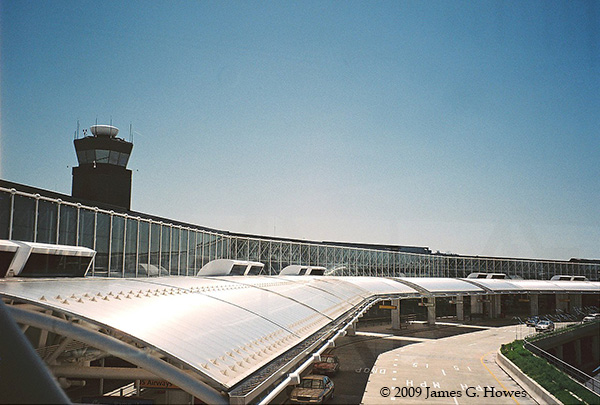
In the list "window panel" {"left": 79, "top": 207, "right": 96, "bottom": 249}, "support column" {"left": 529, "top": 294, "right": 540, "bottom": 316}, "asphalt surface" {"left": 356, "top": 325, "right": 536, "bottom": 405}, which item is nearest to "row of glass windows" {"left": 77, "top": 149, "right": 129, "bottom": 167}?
"window panel" {"left": 79, "top": 207, "right": 96, "bottom": 249}

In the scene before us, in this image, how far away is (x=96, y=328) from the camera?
6906 millimetres

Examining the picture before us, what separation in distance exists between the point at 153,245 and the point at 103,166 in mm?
24070

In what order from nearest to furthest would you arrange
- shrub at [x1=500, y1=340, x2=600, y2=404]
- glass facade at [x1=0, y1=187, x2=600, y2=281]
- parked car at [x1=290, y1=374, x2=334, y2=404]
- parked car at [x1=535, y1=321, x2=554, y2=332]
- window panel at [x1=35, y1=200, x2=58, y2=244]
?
1. shrub at [x1=500, y1=340, x2=600, y2=404]
2. glass facade at [x1=0, y1=187, x2=600, y2=281]
3. window panel at [x1=35, y1=200, x2=58, y2=244]
4. parked car at [x1=290, y1=374, x2=334, y2=404]
5. parked car at [x1=535, y1=321, x2=554, y2=332]

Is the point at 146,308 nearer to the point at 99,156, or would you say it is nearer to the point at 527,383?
the point at 527,383

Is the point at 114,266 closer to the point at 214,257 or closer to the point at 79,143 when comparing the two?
the point at 214,257

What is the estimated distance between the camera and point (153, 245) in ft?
80.0

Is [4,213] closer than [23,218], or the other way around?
[4,213]

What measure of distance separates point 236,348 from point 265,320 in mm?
3175

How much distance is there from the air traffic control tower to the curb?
106 feet

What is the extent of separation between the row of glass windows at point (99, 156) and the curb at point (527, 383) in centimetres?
3365

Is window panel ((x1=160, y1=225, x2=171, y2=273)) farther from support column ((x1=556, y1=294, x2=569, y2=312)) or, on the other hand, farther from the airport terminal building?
support column ((x1=556, y1=294, x2=569, y2=312))

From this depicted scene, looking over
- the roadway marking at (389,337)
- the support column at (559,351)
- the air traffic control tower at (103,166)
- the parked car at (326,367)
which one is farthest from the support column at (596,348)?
the air traffic control tower at (103,166)

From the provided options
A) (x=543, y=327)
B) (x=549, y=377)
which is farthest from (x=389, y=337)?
(x=549, y=377)

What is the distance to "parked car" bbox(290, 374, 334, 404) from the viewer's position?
16406mm
